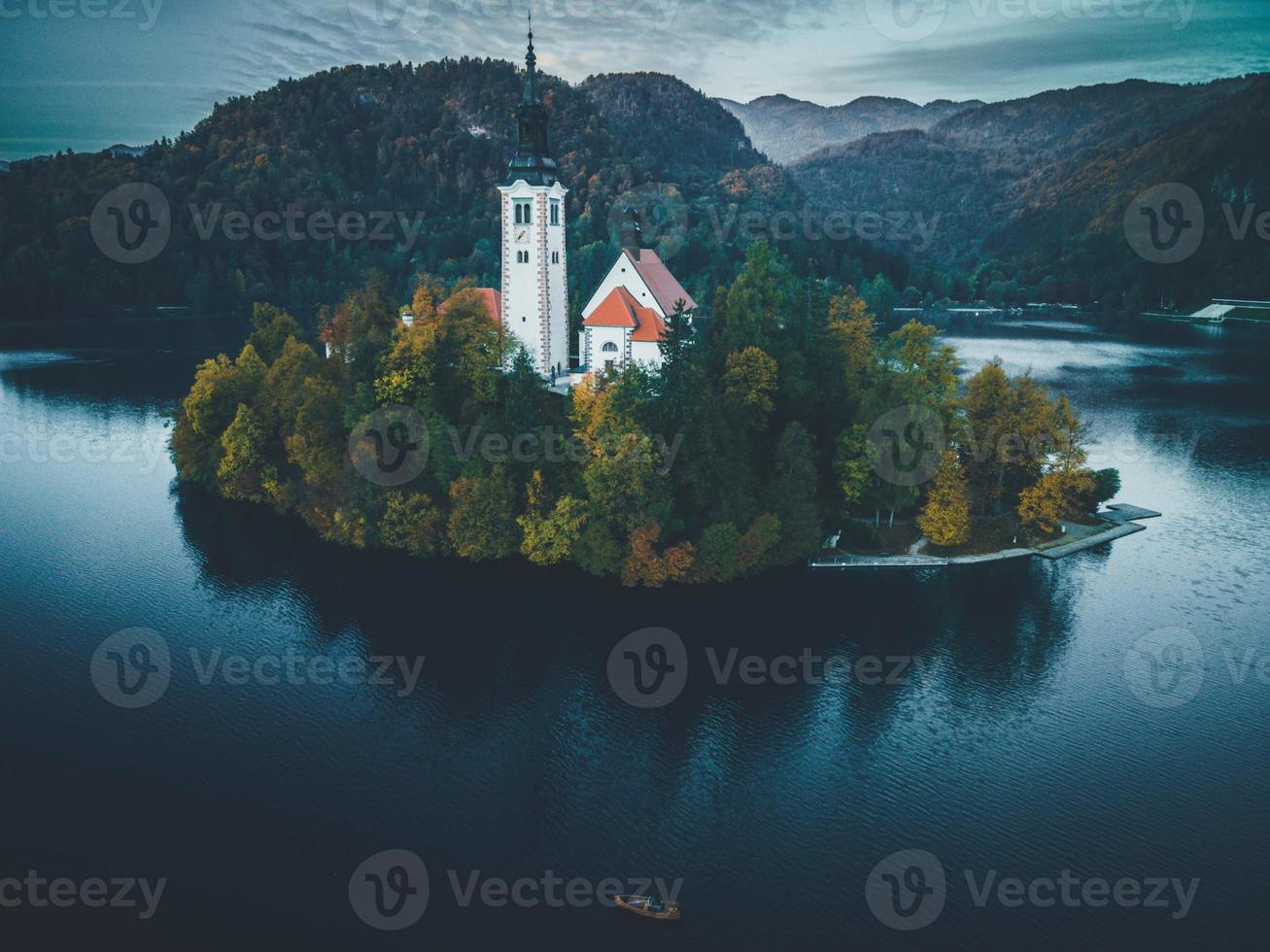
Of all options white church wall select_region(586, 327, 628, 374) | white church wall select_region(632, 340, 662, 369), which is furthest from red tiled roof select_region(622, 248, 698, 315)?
white church wall select_region(586, 327, 628, 374)

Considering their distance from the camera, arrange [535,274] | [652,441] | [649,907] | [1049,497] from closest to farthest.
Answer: [649,907] → [652,441] → [1049,497] → [535,274]

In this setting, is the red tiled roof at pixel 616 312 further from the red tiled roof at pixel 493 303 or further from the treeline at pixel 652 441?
the red tiled roof at pixel 493 303

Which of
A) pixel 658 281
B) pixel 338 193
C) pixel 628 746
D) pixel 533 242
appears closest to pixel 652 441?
pixel 533 242

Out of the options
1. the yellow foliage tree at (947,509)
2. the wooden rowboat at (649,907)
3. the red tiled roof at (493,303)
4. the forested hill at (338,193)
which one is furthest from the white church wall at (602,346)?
the forested hill at (338,193)

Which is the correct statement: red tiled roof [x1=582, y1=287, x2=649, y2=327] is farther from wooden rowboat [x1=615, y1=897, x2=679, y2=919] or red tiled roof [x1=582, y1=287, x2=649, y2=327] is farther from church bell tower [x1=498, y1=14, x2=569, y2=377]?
wooden rowboat [x1=615, y1=897, x2=679, y2=919]

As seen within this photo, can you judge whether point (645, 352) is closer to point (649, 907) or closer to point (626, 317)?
point (626, 317)

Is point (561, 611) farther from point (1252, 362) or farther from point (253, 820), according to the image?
point (1252, 362)
